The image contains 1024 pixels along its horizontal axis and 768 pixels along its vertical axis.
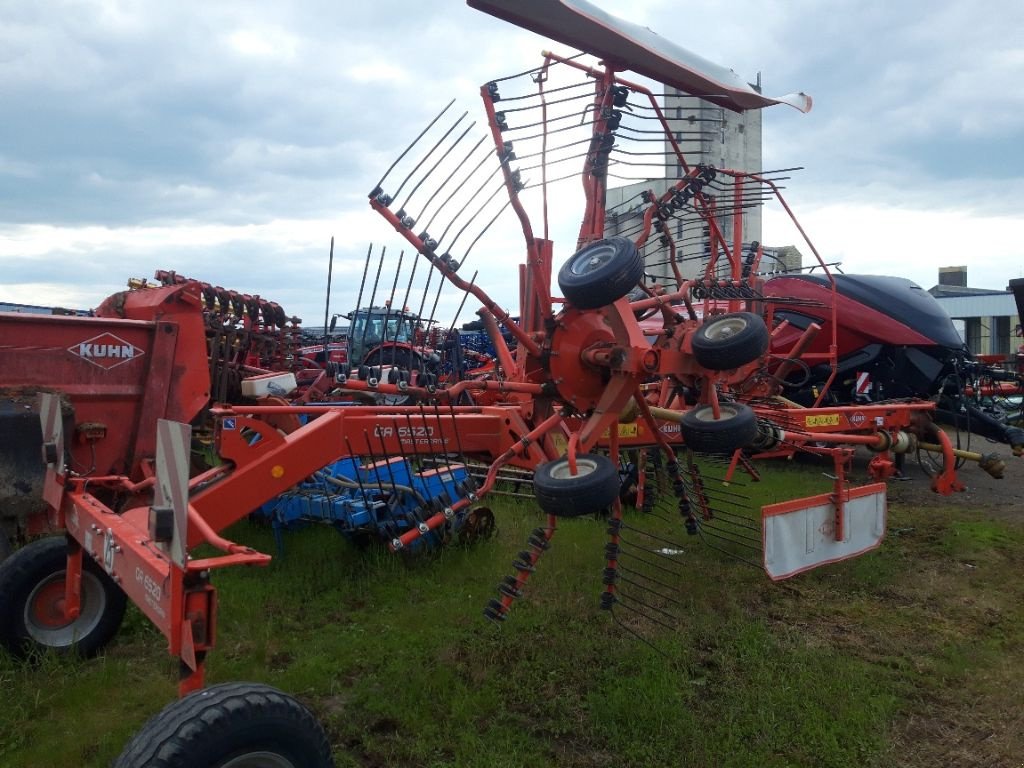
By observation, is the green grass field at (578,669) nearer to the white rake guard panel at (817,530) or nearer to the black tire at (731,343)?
the white rake guard panel at (817,530)

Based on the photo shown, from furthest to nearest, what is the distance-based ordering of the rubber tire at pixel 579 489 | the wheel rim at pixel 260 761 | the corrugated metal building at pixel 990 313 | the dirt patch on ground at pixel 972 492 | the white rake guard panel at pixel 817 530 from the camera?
1. the corrugated metal building at pixel 990 313
2. the dirt patch on ground at pixel 972 492
3. the white rake guard panel at pixel 817 530
4. the rubber tire at pixel 579 489
5. the wheel rim at pixel 260 761

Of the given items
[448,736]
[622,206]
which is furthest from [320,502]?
[622,206]

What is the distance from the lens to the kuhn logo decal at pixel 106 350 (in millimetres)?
4719

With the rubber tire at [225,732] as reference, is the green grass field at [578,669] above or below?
below

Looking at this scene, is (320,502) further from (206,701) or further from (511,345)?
(206,701)

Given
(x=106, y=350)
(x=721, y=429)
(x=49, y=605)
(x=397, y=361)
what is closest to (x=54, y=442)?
(x=49, y=605)

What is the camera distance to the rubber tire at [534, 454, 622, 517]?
323cm

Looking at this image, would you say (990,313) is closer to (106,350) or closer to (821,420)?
(821,420)

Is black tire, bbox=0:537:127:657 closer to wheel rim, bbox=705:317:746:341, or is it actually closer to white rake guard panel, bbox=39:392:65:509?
white rake guard panel, bbox=39:392:65:509

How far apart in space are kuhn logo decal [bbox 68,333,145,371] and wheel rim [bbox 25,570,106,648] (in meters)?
1.49

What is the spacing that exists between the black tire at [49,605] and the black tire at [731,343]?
3183 millimetres

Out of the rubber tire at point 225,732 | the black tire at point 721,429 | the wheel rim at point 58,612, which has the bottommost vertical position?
the wheel rim at point 58,612

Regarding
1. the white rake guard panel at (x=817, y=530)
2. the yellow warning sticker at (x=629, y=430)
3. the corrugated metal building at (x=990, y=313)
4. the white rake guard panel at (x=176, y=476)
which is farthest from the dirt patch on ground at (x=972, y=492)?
the corrugated metal building at (x=990, y=313)

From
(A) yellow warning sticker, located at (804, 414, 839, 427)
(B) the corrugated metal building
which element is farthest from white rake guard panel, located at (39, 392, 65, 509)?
(B) the corrugated metal building
